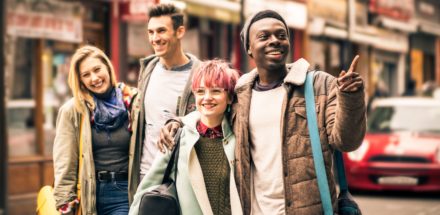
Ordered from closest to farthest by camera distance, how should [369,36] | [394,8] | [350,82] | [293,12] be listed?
[350,82] < [293,12] < [369,36] < [394,8]

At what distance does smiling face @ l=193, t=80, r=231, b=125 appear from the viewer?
4.48 m

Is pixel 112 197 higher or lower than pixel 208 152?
lower

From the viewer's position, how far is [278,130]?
421 centimetres

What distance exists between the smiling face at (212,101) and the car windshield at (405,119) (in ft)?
35.6

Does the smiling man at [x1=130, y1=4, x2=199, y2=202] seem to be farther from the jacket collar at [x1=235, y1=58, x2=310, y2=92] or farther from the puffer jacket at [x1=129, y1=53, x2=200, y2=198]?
the jacket collar at [x1=235, y1=58, x2=310, y2=92]

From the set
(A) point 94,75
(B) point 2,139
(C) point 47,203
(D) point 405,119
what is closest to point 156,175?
(A) point 94,75

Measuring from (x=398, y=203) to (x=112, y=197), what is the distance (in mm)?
8309

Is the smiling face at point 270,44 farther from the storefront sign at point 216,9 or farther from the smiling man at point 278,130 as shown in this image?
the storefront sign at point 216,9

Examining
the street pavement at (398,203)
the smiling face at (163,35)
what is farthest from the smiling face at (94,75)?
the street pavement at (398,203)

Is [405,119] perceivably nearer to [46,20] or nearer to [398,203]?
[398,203]

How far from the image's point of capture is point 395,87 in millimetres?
39469

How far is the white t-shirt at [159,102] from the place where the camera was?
5.56m

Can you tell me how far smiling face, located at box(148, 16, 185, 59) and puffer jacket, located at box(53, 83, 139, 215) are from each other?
41 centimetres

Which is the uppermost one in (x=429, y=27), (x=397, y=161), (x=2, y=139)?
(x=429, y=27)
